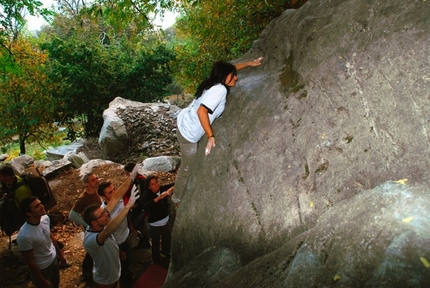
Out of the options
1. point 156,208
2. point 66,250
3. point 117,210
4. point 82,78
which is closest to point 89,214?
point 117,210

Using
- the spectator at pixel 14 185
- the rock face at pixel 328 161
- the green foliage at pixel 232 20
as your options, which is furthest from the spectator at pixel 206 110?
the green foliage at pixel 232 20

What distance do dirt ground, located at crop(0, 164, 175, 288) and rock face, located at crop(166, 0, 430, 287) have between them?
2.57 metres

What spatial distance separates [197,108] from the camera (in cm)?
362

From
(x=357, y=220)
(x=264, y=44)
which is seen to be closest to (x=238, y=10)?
(x=264, y=44)

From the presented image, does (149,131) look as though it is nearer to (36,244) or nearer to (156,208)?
(156,208)

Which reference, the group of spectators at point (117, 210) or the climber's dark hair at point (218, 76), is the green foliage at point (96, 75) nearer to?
the group of spectators at point (117, 210)

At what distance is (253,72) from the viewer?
4.23 metres

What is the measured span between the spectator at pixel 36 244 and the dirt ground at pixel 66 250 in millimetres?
1446

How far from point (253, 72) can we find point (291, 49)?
2.36ft

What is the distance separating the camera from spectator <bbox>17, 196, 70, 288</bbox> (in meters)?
3.91

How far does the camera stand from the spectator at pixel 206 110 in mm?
3428

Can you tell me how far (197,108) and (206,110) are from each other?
228mm

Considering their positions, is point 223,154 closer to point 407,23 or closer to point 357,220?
point 357,220

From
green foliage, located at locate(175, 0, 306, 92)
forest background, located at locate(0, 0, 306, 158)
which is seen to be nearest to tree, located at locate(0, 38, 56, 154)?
forest background, located at locate(0, 0, 306, 158)
